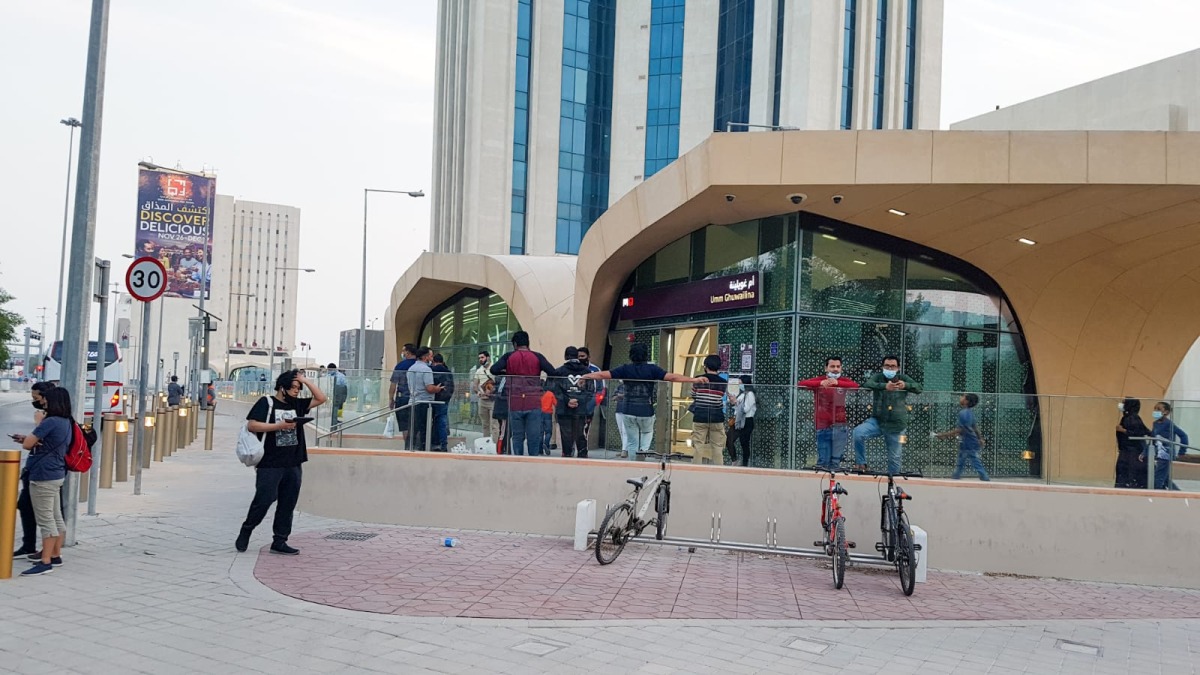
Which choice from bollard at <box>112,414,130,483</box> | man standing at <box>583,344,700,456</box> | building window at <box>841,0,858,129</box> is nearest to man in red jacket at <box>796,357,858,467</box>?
man standing at <box>583,344,700,456</box>

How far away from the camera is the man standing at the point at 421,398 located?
12344 millimetres

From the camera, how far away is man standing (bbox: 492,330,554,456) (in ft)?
39.8

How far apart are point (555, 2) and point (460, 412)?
56586 millimetres

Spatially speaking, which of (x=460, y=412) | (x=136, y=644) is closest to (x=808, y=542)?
(x=460, y=412)

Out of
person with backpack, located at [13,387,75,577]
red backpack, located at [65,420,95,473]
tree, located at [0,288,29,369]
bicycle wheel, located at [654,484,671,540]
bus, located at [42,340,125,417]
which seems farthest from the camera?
tree, located at [0,288,29,369]

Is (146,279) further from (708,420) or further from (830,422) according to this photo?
(830,422)

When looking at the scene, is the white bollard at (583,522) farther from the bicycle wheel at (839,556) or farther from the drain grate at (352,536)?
the bicycle wheel at (839,556)

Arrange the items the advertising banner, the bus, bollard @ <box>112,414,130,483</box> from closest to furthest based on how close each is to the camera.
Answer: bollard @ <box>112,414,130,483</box>, the bus, the advertising banner

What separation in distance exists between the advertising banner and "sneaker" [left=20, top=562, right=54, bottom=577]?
3173 centimetres

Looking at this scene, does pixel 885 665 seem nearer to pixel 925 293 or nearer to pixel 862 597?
pixel 862 597

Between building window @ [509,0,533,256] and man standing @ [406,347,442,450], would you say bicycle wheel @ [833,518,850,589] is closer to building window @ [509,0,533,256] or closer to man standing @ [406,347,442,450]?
man standing @ [406,347,442,450]

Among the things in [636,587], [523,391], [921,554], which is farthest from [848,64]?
[636,587]

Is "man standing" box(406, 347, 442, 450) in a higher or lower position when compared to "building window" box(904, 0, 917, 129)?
lower

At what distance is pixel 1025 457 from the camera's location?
11047 millimetres
